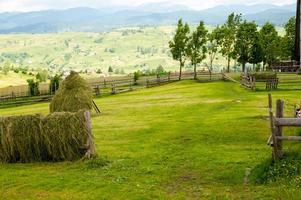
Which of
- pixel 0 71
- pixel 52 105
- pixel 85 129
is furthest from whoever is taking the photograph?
pixel 0 71

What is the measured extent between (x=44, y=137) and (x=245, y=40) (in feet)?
250

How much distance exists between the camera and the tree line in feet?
285

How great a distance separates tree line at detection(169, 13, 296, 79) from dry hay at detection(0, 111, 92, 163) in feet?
218

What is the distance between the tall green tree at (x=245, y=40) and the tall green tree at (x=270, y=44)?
178cm

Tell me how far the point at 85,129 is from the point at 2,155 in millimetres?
4135

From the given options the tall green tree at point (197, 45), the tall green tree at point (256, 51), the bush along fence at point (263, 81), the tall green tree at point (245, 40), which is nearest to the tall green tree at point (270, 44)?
the tall green tree at point (256, 51)

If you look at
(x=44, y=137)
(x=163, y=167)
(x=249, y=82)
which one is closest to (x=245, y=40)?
(x=249, y=82)

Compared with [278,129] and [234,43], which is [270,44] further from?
[278,129]

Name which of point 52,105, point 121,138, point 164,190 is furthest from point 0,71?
point 164,190

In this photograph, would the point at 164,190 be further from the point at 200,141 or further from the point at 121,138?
the point at 121,138

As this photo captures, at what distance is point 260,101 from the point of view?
41.3 m

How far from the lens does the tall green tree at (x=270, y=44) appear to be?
287ft

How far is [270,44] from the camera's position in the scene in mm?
88875

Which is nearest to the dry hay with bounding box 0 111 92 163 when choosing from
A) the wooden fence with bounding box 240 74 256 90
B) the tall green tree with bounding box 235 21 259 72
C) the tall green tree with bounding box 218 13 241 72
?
the wooden fence with bounding box 240 74 256 90
